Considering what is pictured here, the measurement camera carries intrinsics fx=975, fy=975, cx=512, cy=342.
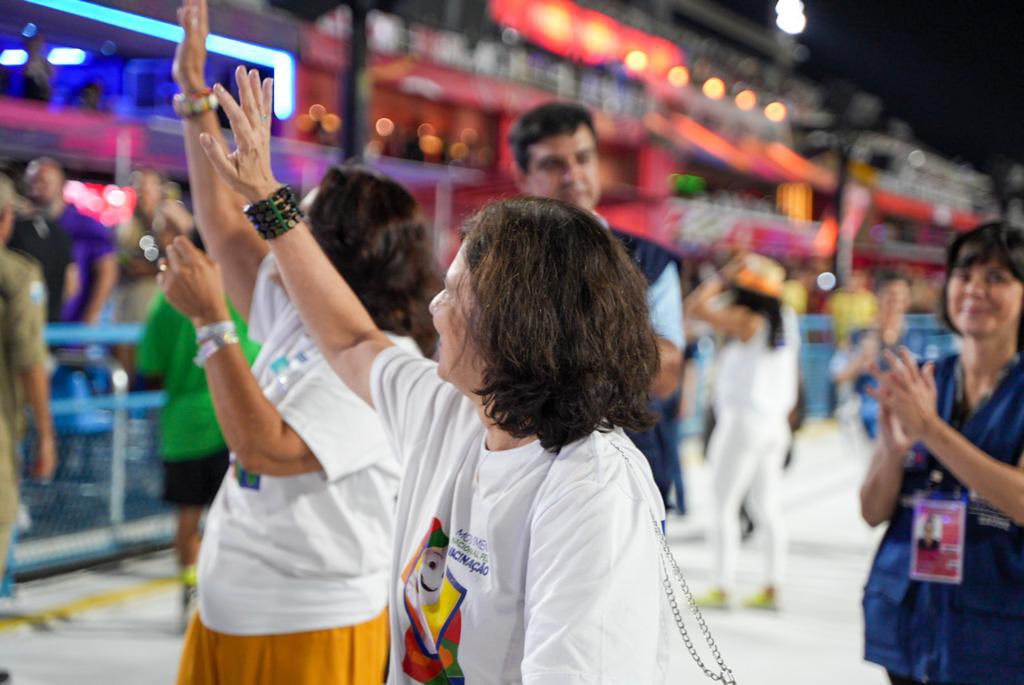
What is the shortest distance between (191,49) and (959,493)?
180cm

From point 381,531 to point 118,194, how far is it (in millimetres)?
7923

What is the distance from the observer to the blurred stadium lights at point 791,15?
3613 millimetres

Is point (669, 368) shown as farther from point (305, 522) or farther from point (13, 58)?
point (13, 58)

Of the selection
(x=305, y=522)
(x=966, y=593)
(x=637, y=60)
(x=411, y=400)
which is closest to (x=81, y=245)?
(x=305, y=522)

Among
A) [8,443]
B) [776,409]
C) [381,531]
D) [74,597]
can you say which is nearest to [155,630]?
[74,597]

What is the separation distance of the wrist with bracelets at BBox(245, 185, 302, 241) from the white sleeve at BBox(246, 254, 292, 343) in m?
0.26

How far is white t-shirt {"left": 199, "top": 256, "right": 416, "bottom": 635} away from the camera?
5.64 feet

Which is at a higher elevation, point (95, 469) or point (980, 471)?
point (980, 471)

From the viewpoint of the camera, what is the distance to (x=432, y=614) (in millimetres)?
1245

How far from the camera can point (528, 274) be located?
1158 millimetres

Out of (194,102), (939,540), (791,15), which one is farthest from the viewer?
(791,15)

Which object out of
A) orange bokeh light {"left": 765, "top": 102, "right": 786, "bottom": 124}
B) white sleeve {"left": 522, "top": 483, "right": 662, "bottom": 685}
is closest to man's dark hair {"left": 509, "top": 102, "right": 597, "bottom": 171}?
white sleeve {"left": 522, "top": 483, "right": 662, "bottom": 685}

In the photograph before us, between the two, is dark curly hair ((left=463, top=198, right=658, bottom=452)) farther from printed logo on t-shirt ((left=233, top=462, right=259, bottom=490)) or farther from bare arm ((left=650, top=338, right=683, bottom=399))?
bare arm ((left=650, top=338, right=683, bottom=399))

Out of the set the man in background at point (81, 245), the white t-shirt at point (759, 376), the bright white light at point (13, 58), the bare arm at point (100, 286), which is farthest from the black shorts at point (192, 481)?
the bright white light at point (13, 58)
